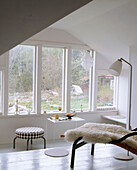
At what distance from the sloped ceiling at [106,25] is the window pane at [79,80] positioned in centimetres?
41

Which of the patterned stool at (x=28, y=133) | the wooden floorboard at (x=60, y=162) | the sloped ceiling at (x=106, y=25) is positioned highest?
the sloped ceiling at (x=106, y=25)

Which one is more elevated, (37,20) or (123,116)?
(37,20)

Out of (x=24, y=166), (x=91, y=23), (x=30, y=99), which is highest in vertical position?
(x=91, y=23)

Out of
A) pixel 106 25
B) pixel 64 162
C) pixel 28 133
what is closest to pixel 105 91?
pixel 106 25

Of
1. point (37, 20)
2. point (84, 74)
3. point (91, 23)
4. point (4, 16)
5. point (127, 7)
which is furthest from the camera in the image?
point (84, 74)

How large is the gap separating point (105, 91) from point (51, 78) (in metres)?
1.52

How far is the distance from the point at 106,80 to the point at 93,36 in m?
1.44

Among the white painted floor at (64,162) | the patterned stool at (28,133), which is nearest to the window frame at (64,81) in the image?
the patterned stool at (28,133)

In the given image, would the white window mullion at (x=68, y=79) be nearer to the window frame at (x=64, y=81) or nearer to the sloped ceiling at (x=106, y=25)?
the window frame at (x=64, y=81)

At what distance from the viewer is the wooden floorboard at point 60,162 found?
10.4 feet

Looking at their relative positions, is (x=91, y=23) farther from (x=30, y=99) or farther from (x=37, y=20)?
(x=37, y=20)

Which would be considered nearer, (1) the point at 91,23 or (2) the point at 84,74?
(1) the point at 91,23

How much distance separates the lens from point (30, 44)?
532 cm

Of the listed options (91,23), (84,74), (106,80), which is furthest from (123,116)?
(91,23)
